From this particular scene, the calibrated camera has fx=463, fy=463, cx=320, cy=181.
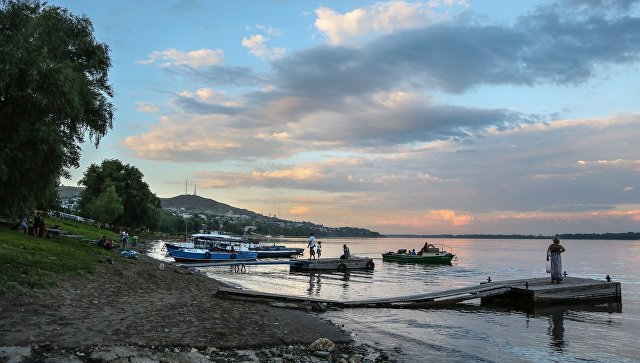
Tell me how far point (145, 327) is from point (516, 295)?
72.9 ft

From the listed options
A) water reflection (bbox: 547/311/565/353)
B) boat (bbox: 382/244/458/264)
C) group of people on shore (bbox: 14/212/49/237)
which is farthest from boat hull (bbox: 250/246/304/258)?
water reflection (bbox: 547/311/565/353)

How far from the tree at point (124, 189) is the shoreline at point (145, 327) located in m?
93.7

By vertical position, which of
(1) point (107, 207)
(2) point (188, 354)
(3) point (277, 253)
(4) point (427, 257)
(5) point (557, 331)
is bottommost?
(3) point (277, 253)

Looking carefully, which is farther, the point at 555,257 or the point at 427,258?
the point at 427,258

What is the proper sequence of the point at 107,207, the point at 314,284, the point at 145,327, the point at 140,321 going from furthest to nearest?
the point at 107,207
the point at 314,284
the point at 140,321
the point at 145,327

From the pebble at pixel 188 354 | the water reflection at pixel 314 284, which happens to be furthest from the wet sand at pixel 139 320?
the water reflection at pixel 314 284

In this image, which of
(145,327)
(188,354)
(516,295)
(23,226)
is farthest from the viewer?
(23,226)

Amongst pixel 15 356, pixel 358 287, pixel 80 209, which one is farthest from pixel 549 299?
pixel 80 209

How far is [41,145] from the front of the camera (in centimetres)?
1641

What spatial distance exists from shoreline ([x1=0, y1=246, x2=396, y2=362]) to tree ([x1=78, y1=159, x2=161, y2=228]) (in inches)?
3688

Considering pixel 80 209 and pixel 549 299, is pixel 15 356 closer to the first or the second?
pixel 549 299

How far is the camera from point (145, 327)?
40.5ft

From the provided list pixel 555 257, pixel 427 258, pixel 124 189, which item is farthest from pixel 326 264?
pixel 124 189

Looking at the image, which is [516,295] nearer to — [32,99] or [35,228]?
[32,99]
